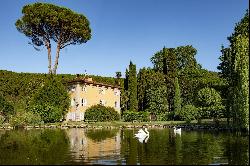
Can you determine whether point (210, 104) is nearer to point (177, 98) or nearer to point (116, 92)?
point (177, 98)

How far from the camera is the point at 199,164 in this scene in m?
17.8

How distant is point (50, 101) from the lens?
5362cm

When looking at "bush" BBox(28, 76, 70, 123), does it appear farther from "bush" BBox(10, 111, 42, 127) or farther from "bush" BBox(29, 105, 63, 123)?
"bush" BBox(10, 111, 42, 127)

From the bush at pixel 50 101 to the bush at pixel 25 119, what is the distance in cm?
114

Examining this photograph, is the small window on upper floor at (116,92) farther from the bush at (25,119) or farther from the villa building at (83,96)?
the bush at (25,119)

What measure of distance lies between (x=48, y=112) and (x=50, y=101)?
181cm

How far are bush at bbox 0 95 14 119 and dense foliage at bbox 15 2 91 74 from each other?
10.7 m

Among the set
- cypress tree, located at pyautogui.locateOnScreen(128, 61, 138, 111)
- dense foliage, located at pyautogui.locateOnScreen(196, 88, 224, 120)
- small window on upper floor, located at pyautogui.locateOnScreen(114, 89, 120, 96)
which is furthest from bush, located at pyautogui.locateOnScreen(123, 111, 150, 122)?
small window on upper floor, located at pyautogui.locateOnScreen(114, 89, 120, 96)

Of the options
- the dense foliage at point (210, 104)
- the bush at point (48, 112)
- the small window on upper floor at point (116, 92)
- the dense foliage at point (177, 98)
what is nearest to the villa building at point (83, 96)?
the small window on upper floor at point (116, 92)

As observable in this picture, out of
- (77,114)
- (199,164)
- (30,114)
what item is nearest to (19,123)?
(30,114)

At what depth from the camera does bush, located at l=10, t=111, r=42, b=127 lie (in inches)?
1935

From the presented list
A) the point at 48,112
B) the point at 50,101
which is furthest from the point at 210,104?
the point at 48,112

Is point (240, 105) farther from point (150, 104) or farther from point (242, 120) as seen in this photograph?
point (150, 104)

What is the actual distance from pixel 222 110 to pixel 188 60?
25882 mm
